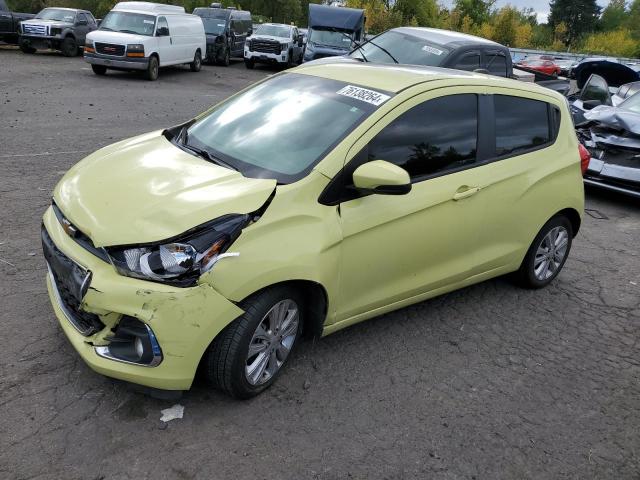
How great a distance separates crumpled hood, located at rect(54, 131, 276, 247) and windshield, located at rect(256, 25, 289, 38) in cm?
2194

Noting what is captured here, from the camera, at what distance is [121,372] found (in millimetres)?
2904

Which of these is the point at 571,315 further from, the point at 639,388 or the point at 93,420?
the point at 93,420

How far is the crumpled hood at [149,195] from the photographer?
2.93m

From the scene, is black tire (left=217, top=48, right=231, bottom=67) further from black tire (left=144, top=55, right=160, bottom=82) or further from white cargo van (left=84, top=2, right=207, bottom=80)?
black tire (left=144, top=55, right=160, bottom=82)

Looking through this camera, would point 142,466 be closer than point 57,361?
Yes

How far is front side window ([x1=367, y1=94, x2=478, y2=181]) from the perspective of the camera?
3623 mm

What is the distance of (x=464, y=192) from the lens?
3.94 metres

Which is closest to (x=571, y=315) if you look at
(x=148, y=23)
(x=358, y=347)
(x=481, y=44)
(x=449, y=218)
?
(x=449, y=218)

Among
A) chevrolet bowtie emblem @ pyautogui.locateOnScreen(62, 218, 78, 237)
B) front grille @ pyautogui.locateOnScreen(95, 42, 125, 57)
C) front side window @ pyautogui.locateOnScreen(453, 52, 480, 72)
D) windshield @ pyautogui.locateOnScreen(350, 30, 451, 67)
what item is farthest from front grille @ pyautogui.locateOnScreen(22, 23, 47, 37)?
chevrolet bowtie emblem @ pyautogui.locateOnScreen(62, 218, 78, 237)

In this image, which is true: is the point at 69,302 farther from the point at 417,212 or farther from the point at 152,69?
the point at 152,69

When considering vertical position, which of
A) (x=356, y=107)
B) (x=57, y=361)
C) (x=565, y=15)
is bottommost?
(x=57, y=361)

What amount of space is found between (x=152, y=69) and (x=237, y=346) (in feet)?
51.1

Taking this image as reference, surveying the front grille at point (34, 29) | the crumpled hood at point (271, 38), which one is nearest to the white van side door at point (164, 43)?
the front grille at point (34, 29)

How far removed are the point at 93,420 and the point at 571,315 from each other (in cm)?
363
